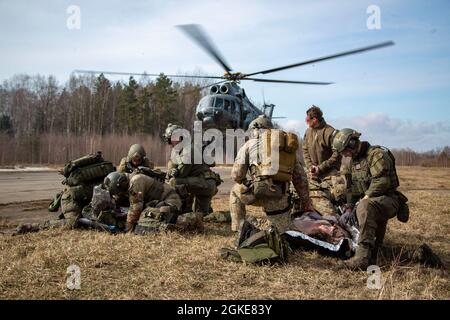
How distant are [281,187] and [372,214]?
1.25 metres

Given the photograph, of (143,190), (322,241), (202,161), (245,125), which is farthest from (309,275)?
(245,125)

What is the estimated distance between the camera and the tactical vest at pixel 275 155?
211 inches

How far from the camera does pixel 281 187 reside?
214 inches

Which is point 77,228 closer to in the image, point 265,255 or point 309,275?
point 265,255

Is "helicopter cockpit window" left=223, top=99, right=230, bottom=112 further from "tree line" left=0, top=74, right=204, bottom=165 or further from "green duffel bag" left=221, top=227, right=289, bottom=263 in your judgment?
"tree line" left=0, top=74, right=204, bottom=165

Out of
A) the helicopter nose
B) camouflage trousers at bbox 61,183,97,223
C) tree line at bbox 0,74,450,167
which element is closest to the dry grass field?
camouflage trousers at bbox 61,183,97,223

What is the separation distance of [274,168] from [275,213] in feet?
1.95

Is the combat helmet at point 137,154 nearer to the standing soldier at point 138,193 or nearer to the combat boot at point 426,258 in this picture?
the standing soldier at point 138,193

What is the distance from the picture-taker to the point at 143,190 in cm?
618

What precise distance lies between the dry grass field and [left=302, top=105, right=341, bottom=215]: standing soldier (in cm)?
123

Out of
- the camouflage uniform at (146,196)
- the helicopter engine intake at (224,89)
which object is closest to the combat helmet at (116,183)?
the camouflage uniform at (146,196)

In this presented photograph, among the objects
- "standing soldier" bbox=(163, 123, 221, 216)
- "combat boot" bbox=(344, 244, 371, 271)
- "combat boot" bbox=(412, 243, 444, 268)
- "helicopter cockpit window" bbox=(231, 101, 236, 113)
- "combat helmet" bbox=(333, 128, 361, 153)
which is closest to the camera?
"combat boot" bbox=(344, 244, 371, 271)

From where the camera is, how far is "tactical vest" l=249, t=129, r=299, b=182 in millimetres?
5367
